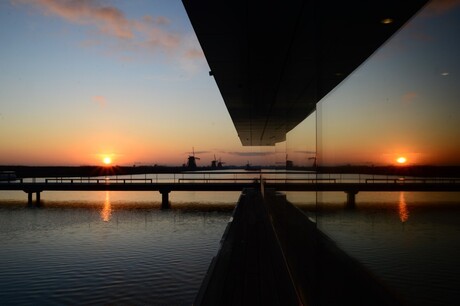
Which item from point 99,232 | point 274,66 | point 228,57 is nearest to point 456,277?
point 228,57

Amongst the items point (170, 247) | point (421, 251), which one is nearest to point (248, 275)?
point (421, 251)

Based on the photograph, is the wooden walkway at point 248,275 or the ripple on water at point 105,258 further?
the ripple on water at point 105,258

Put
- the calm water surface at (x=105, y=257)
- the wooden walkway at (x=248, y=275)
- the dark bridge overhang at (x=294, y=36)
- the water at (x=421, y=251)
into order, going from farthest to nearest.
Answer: the calm water surface at (x=105, y=257), the wooden walkway at (x=248, y=275), the dark bridge overhang at (x=294, y=36), the water at (x=421, y=251)

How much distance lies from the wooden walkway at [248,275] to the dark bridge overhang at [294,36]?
2274 mm

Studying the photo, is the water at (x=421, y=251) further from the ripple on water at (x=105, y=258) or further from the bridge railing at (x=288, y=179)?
the ripple on water at (x=105, y=258)

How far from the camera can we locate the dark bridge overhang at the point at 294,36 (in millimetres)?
2832

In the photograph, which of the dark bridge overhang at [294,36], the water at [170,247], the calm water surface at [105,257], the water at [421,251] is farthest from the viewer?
the calm water surface at [105,257]

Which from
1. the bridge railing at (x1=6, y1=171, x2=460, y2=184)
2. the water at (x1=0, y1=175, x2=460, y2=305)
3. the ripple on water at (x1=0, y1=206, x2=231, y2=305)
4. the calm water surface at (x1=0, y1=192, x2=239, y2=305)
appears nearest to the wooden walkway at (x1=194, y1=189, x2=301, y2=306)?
the water at (x1=0, y1=175, x2=460, y2=305)

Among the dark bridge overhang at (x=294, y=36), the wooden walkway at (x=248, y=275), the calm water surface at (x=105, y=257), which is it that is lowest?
the calm water surface at (x=105, y=257)

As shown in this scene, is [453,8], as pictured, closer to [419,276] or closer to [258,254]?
[419,276]

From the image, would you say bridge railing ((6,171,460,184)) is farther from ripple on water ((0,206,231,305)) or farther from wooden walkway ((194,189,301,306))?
ripple on water ((0,206,231,305))

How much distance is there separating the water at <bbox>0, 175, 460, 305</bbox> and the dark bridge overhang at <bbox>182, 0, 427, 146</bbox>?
1.32 m

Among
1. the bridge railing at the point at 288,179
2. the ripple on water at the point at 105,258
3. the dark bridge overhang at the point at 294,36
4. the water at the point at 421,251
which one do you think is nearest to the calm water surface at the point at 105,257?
the ripple on water at the point at 105,258

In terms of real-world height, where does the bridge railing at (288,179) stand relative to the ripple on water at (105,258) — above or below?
above
